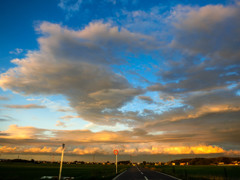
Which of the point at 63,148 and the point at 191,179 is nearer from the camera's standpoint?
the point at 63,148

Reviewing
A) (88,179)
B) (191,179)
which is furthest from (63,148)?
(191,179)

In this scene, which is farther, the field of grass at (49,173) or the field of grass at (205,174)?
the field of grass at (49,173)

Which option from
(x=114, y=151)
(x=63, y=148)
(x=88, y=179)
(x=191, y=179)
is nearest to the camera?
(x=63, y=148)

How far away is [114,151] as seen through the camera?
29859mm

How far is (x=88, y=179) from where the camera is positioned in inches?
684

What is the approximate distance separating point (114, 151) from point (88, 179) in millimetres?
12747

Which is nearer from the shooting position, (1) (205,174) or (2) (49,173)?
(1) (205,174)

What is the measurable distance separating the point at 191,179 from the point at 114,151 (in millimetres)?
13455

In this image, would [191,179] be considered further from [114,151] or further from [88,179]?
[114,151]

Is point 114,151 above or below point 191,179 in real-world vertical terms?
above

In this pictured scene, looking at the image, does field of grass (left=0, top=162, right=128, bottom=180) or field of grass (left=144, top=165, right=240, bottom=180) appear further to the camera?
field of grass (left=0, top=162, right=128, bottom=180)

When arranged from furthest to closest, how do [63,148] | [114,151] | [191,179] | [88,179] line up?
[114,151], [191,179], [88,179], [63,148]

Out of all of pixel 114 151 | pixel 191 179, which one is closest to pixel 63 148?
pixel 191 179

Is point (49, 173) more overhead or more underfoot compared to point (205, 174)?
more underfoot
